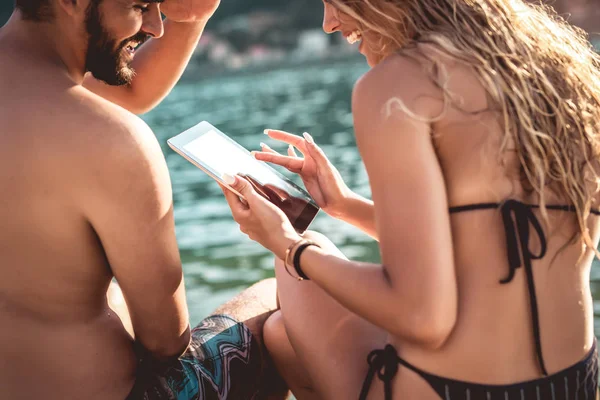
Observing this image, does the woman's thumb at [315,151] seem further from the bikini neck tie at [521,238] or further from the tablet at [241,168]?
the bikini neck tie at [521,238]

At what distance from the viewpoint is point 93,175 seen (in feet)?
5.50

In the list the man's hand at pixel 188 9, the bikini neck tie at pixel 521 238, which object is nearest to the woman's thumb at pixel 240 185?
the bikini neck tie at pixel 521 238

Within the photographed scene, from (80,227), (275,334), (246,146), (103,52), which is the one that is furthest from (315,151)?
(246,146)

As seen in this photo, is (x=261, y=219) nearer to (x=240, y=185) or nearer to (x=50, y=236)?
(x=240, y=185)

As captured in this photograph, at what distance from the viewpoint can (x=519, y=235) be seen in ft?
5.19

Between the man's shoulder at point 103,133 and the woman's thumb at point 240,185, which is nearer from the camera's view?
the man's shoulder at point 103,133

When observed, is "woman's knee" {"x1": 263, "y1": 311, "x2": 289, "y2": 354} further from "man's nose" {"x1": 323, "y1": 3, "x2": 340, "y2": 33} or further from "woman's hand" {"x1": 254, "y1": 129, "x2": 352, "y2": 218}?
"man's nose" {"x1": 323, "y1": 3, "x2": 340, "y2": 33}

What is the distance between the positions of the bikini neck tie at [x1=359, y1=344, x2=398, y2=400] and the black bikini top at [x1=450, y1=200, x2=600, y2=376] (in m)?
0.33

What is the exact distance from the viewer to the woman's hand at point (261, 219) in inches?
74.2

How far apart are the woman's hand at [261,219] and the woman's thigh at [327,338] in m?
0.15

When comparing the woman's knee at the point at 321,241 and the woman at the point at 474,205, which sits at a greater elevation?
the woman at the point at 474,205

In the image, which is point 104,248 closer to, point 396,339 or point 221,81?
point 396,339

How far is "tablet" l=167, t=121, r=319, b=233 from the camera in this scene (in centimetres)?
211

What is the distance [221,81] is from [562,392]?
4097 cm
